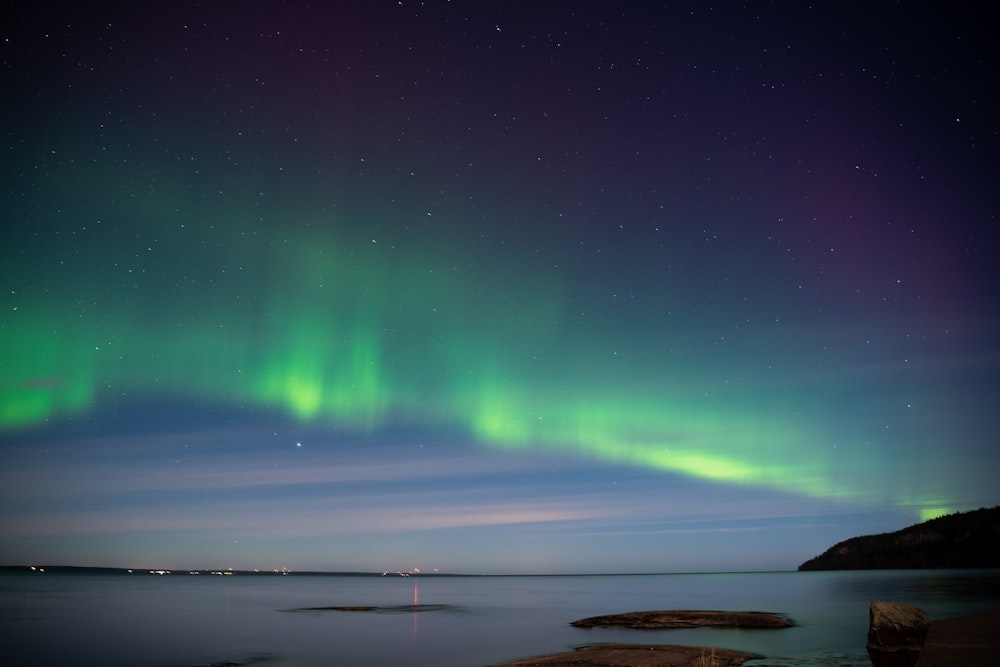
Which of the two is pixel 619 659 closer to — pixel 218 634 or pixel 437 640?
pixel 437 640

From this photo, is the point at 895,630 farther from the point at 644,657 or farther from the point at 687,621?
the point at 687,621

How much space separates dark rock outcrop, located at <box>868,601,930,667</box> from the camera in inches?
1242

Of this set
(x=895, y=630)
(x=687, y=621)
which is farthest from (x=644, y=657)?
(x=687, y=621)

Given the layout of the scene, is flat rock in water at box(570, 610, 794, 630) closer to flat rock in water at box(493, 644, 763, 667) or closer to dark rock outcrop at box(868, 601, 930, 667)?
flat rock in water at box(493, 644, 763, 667)

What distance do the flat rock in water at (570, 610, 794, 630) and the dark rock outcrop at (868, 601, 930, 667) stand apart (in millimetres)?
17406

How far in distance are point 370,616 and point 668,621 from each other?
1272 inches

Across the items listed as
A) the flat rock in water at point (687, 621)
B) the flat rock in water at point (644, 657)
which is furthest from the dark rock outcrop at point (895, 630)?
the flat rock in water at point (687, 621)

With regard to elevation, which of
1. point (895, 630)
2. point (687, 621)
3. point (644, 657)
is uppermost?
point (895, 630)

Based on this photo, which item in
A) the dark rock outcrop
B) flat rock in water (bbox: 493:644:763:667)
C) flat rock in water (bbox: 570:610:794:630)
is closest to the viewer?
flat rock in water (bbox: 493:644:763:667)

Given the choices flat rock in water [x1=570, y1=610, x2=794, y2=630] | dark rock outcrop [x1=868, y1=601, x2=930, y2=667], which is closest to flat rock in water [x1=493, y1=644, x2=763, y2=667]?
dark rock outcrop [x1=868, y1=601, x2=930, y2=667]

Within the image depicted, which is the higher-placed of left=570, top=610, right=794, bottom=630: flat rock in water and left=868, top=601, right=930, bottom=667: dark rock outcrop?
left=868, top=601, right=930, bottom=667: dark rock outcrop

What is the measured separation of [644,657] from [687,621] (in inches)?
915

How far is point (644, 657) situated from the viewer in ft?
101

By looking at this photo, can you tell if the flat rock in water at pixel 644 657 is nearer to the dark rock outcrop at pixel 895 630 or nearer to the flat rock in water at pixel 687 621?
the dark rock outcrop at pixel 895 630
